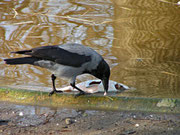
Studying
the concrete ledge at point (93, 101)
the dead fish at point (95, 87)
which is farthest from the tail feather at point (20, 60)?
the dead fish at point (95, 87)

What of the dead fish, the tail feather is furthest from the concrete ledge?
the dead fish

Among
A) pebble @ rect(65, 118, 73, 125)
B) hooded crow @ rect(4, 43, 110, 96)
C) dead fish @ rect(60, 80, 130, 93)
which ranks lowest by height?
dead fish @ rect(60, 80, 130, 93)

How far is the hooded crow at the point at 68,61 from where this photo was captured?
4.14 metres

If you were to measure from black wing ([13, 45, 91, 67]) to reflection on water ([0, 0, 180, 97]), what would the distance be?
2.72 ft

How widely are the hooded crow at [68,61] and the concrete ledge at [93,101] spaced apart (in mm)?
122

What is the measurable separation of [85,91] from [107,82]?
1.11 feet

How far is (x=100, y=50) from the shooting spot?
6016 mm

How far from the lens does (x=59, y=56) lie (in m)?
4.22

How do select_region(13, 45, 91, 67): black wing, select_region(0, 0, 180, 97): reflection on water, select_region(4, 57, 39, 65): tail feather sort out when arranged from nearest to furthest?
select_region(4, 57, 39, 65): tail feather
select_region(13, 45, 91, 67): black wing
select_region(0, 0, 180, 97): reflection on water

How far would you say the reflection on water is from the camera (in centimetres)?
512

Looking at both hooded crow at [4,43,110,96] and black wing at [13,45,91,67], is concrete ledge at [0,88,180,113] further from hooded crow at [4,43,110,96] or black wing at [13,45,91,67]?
black wing at [13,45,91,67]

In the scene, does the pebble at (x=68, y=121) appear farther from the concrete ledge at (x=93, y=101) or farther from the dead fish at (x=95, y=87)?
the dead fish at (x=95, y=87)

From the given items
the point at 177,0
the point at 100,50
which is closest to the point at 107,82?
the point at 100,50

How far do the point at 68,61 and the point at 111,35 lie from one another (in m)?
2.60
